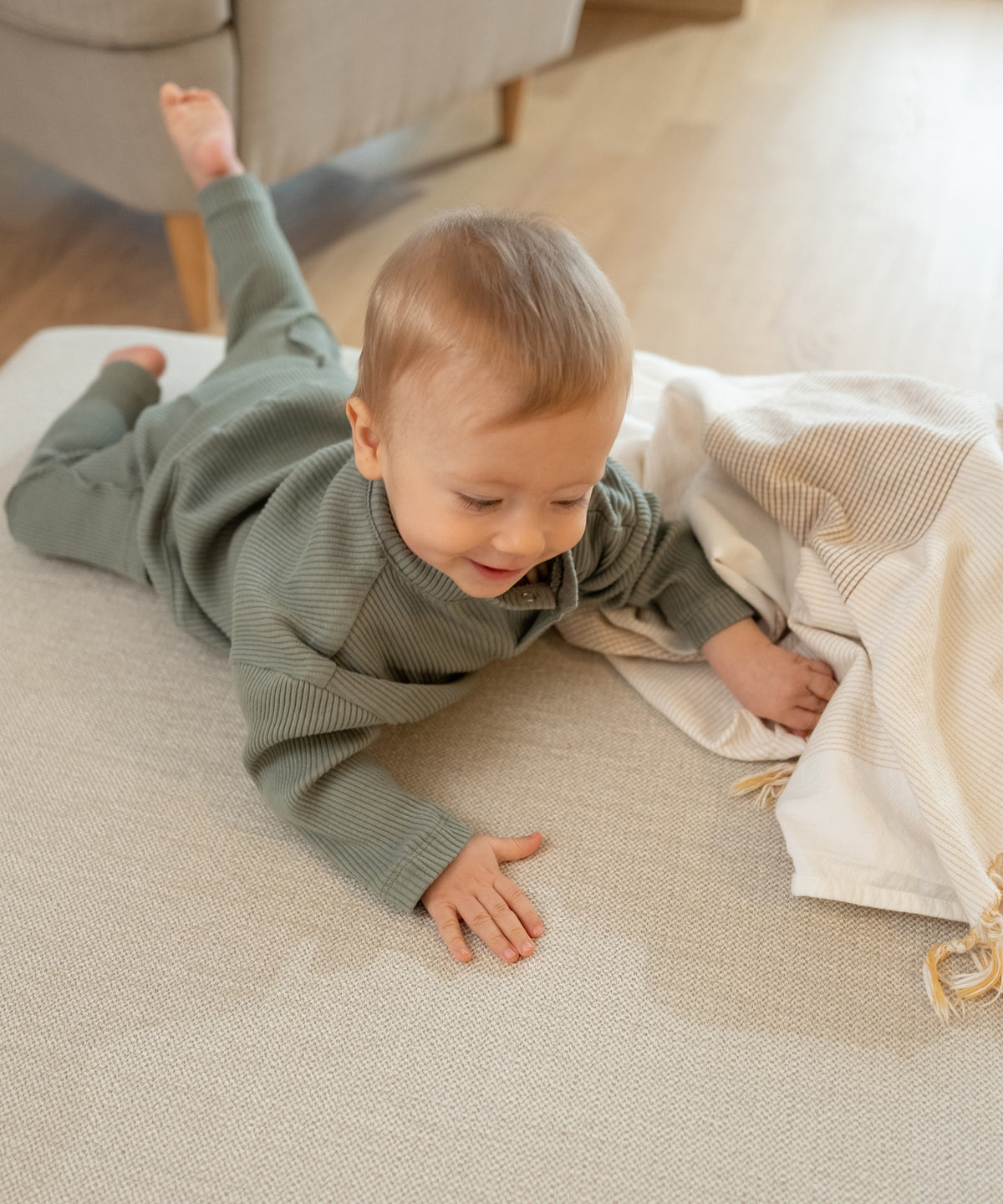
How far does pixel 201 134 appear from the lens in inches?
45.2

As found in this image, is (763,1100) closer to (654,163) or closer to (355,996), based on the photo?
(355,996)

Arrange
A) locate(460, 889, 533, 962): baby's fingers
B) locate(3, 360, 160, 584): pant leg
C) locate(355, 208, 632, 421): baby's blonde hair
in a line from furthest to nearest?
locate(3, 360, 160, 584): pant leg, locate(460, 889, 533, 962): baby's fingers, locate(355, 208, 632, 421): baby's blonde hair

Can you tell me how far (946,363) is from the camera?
145cm

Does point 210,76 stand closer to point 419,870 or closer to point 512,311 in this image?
point 512,311

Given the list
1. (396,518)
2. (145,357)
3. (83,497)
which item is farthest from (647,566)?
(145,357)

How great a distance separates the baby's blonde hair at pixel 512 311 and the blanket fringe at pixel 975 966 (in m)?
0.38

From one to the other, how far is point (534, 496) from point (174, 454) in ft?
1.37

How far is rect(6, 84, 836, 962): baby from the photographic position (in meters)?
0.61

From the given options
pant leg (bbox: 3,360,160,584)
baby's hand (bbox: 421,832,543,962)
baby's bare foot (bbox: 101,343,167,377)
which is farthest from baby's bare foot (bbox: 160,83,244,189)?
baby's hand (bbox: 421,832,543,962)

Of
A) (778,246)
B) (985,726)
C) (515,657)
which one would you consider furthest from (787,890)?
(778,246)

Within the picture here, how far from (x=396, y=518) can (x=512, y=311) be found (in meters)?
0.17

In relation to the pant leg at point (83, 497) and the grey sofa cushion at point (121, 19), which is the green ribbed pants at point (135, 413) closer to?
the pant leg at point (83, 497)

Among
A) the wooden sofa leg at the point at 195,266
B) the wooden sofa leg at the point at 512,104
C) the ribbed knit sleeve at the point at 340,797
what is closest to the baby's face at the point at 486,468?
the ribbed knit sleeve at the point at 340,797

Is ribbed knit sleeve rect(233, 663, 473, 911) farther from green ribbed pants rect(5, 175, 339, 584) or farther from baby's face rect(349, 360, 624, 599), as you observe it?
green ribbed pants rect(5, 175, 339, 584)
